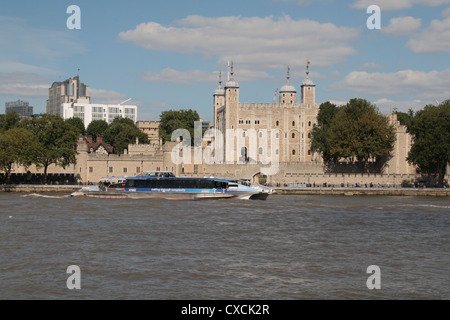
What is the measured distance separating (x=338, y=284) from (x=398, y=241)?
439 inches

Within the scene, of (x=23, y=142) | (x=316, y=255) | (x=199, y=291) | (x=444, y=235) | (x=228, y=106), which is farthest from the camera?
(x=228, y=106)

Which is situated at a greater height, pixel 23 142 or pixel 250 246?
pixel 23 142

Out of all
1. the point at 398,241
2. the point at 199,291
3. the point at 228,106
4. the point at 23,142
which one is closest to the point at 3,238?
the point at 199,291

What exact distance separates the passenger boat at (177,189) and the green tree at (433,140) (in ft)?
80.2

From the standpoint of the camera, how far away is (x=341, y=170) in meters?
86.2

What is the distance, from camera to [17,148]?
7394cm

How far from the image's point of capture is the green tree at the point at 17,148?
7338 cm

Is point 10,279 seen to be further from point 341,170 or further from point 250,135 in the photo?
point 250,135

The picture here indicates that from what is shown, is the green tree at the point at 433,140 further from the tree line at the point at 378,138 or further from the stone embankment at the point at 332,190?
the stone embankment at the point at 332,190

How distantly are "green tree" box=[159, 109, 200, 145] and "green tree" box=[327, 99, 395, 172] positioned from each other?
A: 39070 millimetres
